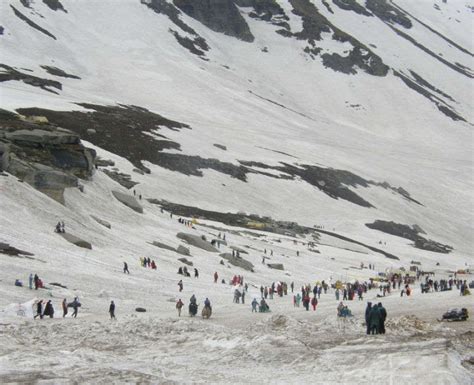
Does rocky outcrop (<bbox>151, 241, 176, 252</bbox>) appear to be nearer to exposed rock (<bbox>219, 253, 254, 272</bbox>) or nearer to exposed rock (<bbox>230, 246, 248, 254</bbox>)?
exposed rock (<bbox>219, 253, 254, 272</bbox>)

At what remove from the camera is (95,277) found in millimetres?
40969

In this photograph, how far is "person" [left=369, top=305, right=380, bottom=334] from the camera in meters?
22.7

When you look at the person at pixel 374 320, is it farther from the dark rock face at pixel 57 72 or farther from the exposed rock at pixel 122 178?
the dark rock face at pixel 57 72

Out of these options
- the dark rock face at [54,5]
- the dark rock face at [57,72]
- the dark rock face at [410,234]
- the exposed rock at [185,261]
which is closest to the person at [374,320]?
the exposed rock at [185,261]

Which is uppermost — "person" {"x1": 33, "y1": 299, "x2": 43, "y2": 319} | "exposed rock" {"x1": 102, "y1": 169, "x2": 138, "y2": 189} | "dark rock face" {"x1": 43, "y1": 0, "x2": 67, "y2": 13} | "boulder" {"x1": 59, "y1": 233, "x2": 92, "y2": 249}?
"dark rock face" {"x1": 43, "y1": 0, "x2": 67, "y2": 13}

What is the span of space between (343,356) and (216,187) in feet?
257

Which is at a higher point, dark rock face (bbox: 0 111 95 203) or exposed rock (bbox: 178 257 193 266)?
dark rock face (bbox: 0 111 95 203)

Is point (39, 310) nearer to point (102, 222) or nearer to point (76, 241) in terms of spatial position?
point (76, 241)

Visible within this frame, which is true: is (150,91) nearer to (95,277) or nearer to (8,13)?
(8,13)

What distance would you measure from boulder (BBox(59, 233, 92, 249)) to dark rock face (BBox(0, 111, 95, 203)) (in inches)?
379

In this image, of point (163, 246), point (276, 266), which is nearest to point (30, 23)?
point (163, 246)

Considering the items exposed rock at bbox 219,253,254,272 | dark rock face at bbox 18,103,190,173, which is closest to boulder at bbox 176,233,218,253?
exposed rock at bbox 219,253,254,272

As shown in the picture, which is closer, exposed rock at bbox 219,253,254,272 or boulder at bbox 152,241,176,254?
boulder at bbox 152,241,176,254

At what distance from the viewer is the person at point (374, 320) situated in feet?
74.4
